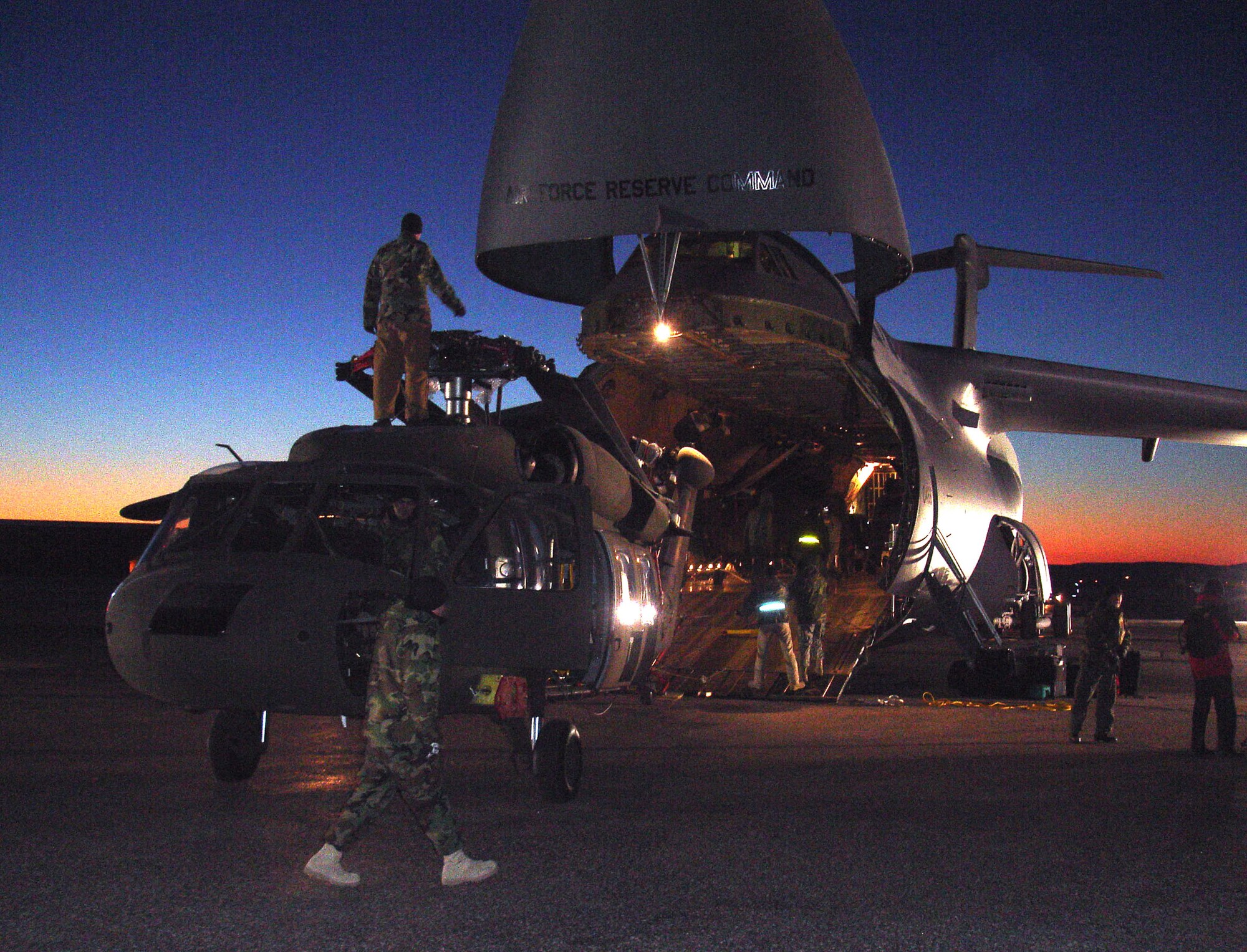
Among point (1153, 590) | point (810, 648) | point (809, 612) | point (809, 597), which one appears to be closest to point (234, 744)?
point (809, 597)

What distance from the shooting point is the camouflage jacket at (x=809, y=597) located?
47.0 feet

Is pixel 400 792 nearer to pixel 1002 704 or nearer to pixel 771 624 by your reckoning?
pixel 771 624

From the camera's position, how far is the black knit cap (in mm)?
9352

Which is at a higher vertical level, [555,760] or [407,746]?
[407,746]

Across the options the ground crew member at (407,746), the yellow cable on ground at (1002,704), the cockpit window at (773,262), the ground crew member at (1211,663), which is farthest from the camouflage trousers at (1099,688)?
the ground crew member at (407,746)

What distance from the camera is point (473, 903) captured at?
17.4ft

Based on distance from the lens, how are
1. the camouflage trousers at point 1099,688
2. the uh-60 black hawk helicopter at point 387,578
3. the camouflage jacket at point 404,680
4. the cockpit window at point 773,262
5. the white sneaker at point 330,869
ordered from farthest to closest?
the cockpit window at point 773,262
the camouflage trousers at point 1099,688
the uh-60 black hawk helicopter at point 387,578
the camouflage jacket at point 404,680
the white sneaker at point 330,869

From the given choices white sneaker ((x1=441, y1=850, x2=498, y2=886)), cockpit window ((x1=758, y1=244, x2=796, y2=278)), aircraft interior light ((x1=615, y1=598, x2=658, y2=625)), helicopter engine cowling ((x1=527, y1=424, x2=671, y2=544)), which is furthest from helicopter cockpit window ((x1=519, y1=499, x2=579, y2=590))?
cockpit window ((x1=758, y1=244, x2=796, y2=278))

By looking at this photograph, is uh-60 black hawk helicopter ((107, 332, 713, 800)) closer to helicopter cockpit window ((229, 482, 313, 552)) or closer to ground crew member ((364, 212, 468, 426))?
helicopter cockpit window ((229, 482, 313, 552))

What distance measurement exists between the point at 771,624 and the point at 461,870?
354 inches

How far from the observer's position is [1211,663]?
1052 centimetres

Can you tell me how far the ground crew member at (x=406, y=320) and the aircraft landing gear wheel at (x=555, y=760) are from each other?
276cm

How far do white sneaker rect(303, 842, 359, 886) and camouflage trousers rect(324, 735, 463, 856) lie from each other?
0.15 ft

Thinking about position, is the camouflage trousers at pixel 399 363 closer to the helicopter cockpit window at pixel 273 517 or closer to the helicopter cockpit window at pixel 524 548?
the helicopter cockpit window at pixel 524 548
